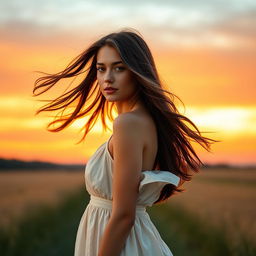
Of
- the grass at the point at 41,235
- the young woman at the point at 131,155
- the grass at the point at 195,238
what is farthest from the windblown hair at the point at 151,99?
the grass at the point at 41,235

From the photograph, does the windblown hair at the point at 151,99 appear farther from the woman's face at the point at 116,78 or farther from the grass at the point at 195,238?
the grass at the point at 195,238

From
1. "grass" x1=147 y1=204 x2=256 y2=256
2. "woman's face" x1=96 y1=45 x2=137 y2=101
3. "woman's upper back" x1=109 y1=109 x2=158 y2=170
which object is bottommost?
"grass" x1=147 y1=204 x2=256 y2=256

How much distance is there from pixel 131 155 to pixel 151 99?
388 millimetres

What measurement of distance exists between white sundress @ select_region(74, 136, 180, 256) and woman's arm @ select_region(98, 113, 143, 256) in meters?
0.09

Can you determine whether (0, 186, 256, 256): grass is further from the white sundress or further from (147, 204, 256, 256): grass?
the white sundress

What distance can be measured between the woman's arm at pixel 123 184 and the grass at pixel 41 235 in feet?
20.8

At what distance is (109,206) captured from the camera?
3.12m

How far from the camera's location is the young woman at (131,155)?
2.92 meters

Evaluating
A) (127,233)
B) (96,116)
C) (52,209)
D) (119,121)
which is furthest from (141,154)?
(52,209)

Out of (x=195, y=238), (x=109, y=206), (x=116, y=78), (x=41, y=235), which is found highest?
(x=116, y=78)

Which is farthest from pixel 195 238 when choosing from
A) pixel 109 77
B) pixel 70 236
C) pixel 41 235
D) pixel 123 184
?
pixel 123 184

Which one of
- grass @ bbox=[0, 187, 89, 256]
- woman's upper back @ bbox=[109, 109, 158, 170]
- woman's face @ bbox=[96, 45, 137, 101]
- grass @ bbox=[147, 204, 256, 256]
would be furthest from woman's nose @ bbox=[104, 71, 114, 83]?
grass @ bbox=[0, 187, 89, 256]

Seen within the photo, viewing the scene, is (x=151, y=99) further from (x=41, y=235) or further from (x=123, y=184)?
(x=41, y=235)

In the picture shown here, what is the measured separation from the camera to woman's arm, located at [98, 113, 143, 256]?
9.51 ft
